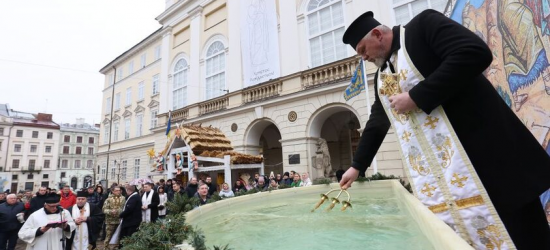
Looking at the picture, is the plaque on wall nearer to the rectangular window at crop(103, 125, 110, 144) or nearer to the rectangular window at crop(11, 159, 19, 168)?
the rectangular window at crop(103, 125, 110, 144)

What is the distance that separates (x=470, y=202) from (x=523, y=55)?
3854 millimetres

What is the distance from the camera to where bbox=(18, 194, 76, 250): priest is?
5582 mm

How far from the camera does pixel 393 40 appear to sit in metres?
1.88

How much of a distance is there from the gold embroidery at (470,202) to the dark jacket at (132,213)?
757 cm

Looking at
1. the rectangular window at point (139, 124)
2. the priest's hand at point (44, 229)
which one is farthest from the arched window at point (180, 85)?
the priest's hand at point (44, 229)

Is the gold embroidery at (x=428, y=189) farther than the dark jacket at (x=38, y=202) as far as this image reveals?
No

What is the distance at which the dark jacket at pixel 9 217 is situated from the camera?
24.9ft

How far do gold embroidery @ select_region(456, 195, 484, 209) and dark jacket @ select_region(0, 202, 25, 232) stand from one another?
10650 millimetres

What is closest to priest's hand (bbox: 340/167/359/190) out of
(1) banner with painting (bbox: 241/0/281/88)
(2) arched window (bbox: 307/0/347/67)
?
(2) arched window (bbox: 307/0/347/67)

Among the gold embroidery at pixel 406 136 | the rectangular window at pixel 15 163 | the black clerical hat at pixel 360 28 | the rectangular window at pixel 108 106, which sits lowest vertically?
the gold embroidery at pixel 406 136

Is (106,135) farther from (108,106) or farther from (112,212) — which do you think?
(112,212)

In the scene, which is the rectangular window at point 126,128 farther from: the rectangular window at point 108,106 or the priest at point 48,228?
the priest at point 48,228

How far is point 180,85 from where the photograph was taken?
21531mm

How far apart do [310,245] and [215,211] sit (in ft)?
8.13
